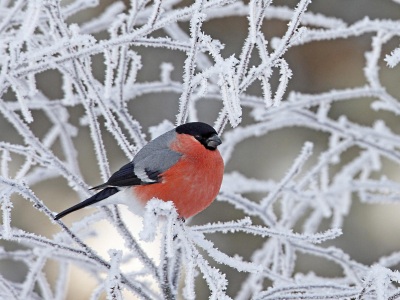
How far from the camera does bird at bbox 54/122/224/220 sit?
270 cm

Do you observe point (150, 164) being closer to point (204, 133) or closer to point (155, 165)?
point (155, 165)

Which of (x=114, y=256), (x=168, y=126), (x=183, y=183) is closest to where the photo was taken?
(x=114, y=256)

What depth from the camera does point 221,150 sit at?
146 inches

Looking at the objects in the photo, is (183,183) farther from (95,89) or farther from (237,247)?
(237,247)

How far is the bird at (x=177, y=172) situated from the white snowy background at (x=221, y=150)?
0.31ft

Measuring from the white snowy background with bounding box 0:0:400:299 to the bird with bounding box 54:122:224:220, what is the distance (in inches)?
3.8

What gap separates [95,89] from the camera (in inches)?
96.4

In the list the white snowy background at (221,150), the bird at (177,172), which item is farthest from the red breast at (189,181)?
the white snowy background at (221,150)

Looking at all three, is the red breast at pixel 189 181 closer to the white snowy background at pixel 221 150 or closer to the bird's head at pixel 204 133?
the bird's head at pixel 204 133

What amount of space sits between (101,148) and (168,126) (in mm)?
594

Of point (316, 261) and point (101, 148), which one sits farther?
point (316, 261)

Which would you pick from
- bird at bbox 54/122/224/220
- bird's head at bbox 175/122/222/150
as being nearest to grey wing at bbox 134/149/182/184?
bird at bbox 54/122/224/220

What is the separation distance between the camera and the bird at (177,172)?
2.70 m

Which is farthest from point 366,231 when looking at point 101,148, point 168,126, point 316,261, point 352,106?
point 101,148
